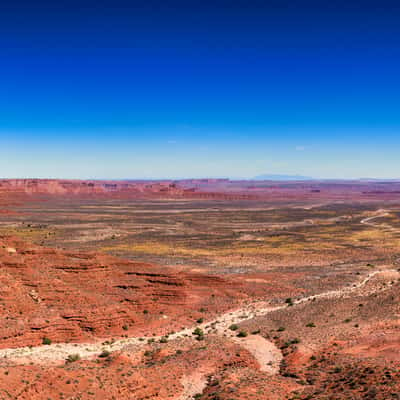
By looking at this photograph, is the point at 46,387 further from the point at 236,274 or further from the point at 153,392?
the point at 236,274

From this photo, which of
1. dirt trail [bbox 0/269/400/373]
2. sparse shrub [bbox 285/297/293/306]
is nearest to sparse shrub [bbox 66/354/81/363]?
dirt trail [bbox 0/269/400/373]

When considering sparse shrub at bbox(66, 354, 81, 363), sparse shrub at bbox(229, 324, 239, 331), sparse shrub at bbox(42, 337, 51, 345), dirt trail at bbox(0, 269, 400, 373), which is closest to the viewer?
sparse shrub at bbox(66, 354, 81, 363)

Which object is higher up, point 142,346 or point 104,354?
point 104,354

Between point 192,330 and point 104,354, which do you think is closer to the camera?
point 104,354

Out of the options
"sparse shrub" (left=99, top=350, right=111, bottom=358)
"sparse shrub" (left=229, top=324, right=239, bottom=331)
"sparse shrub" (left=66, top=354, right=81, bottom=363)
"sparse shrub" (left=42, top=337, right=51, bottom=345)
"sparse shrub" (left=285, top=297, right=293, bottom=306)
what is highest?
"sparse shrub" (left=42, top=337, right=51, bottom=345)

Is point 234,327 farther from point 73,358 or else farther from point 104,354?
point 73,358

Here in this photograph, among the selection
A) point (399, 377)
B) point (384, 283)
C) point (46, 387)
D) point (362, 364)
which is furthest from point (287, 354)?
point (384, 283)

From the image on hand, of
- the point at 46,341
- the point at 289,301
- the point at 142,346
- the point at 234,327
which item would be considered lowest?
the point at 289,301

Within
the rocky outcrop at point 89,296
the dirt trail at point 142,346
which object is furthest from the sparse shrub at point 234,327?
the rocky outcrop at point 89,296

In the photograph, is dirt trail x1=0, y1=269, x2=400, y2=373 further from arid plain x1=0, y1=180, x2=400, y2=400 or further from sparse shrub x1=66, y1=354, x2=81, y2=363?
sparse shrub x1=66, y1=354, x2=81, y2=363

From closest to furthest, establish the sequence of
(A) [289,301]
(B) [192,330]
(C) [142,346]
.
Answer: (C) [142,346]
(B) [192,330]
(A) [289,301]

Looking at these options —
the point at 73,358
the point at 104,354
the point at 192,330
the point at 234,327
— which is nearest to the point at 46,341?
the point at 73,358
